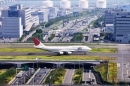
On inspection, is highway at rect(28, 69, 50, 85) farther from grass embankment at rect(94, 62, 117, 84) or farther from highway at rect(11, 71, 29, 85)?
grass embankment at rect(94, 62, 117, 84)

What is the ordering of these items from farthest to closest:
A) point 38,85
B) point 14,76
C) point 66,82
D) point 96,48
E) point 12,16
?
point 12,16 → point 96,48 → point 14,76 → point 66,82 → point 38,85

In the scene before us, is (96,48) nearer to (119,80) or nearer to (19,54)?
(19,54)

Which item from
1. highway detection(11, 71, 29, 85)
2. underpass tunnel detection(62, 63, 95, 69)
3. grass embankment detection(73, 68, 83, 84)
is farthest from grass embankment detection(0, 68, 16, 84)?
underpass tunnel detection(62, 63, 95, 69)

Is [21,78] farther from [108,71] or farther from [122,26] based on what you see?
[122,26]

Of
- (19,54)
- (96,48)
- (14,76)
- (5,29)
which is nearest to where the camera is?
(14,76)

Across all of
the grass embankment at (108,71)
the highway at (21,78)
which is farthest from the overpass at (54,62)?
the highway at (21,78)

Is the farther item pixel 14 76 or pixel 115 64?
pixel 115 64

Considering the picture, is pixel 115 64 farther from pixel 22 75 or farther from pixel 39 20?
pixel 39 20

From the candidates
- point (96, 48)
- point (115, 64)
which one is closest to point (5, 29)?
point (96, 48)
